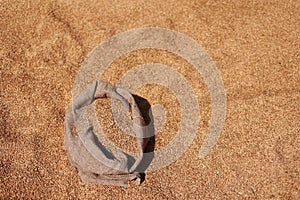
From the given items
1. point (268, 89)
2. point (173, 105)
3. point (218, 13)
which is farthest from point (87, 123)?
point (218, 13)

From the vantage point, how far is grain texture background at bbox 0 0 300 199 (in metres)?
2.34

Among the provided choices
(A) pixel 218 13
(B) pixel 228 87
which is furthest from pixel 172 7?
(B) pixel 228 87

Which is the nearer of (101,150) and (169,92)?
(101,150)

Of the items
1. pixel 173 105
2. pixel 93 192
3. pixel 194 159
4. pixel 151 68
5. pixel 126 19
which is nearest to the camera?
pixel 93 192

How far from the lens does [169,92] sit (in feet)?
9.11

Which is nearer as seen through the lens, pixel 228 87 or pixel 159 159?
pixel 159 159

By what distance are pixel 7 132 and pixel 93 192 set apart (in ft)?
2.45

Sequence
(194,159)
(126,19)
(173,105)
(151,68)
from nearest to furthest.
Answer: (194,159), (173,105), (151,68), (126,19)

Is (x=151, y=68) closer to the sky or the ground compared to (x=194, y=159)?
closer to the sky

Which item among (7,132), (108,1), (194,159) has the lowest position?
(194,159)

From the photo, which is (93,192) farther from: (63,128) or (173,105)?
(173,105)

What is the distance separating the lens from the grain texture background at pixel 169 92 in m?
2.34

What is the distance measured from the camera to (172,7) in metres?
3.35

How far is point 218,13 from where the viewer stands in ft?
10.8
